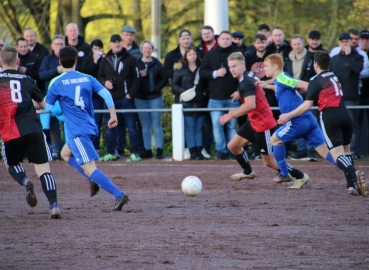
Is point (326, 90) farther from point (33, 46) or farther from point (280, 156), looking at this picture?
point (33, 46)

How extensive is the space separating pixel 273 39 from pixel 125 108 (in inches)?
136

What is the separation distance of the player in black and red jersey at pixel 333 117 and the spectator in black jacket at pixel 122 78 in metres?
5.94

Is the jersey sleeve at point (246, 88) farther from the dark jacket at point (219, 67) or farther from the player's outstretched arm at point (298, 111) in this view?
the dark jacket at point (219, 67)

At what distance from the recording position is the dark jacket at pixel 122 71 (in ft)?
50.4

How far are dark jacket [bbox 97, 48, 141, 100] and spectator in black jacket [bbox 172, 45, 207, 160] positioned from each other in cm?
84

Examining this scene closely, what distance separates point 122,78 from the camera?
15.4 meters

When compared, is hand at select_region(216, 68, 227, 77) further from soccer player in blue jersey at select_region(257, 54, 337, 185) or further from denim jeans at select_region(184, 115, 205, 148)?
soccer player in blue jersey at select_region(257, 54, 337, 185)

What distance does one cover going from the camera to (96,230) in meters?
7.47

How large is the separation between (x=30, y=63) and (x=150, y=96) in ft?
8.73

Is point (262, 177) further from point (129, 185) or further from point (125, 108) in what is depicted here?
point (125, 108)

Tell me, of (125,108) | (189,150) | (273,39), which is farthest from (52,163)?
(273,39)

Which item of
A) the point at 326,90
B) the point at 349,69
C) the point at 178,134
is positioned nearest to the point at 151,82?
the point at 178,134

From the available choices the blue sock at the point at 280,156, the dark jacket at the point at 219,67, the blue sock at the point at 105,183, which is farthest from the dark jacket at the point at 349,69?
the blue sock at the point at 105,183

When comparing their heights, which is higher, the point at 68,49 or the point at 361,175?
the point at 68,49
